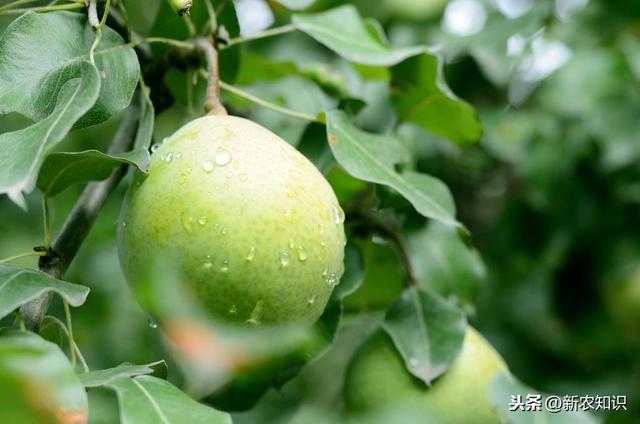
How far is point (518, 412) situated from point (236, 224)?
1.44ft

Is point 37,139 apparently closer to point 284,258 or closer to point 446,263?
point 284,258

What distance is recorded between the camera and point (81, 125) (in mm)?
896

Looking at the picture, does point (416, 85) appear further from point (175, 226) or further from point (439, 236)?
point (175, 226)

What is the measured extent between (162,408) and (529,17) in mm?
1239

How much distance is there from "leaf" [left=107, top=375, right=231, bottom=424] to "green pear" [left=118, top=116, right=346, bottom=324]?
94 millimetres

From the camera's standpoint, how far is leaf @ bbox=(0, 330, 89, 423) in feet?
1.54

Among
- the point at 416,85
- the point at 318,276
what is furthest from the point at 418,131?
the point at 318,276

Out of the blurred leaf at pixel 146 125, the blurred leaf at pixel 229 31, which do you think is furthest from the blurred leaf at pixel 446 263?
the blurred leaf at pixel 146 125

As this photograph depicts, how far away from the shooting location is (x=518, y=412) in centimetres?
103

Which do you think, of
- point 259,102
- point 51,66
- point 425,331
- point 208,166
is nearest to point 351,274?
point 425,331

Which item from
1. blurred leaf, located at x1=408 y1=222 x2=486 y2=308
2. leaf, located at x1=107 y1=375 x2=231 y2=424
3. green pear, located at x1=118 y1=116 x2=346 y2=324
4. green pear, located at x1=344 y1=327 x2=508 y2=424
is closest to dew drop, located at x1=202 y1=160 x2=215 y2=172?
green pear, located at x1=118 y1=116 x2=346 y2=324

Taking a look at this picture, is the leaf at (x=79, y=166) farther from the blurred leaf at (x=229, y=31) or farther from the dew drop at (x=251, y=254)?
the blurred leaf at (x=229, y=31)

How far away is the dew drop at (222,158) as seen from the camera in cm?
86

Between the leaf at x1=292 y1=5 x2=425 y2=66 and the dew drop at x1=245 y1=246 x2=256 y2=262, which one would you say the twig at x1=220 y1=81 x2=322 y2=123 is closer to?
the leaf at x1=292 y1=5 x2=425 y2=66
